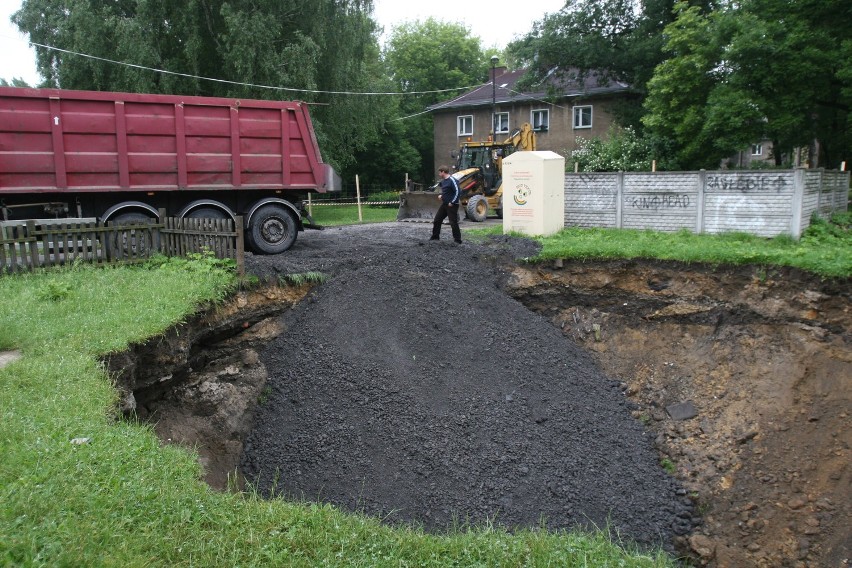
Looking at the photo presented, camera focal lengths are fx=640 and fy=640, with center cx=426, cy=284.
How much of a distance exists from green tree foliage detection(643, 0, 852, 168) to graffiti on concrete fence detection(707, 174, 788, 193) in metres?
4.78

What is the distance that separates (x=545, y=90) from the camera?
2880cm

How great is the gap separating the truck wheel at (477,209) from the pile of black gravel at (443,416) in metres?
8.35

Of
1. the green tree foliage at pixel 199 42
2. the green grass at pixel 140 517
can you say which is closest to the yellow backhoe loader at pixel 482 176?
the green tree foliage at pixel 199 42

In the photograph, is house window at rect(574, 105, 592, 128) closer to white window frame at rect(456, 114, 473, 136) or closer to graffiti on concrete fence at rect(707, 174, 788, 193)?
white window frame at rect(456, 114, 473, 136)

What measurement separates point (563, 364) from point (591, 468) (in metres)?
2.37

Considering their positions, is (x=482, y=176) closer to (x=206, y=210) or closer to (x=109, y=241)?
(x=206, y=210)

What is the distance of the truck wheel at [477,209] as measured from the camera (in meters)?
19.5

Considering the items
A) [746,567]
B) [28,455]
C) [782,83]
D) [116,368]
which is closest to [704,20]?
[782,83]

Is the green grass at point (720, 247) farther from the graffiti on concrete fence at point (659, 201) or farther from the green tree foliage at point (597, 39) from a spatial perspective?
the green tree foliage at point (597, 39)

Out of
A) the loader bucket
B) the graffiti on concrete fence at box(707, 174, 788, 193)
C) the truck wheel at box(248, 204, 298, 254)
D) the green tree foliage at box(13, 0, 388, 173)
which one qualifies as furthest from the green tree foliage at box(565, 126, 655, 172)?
the truck wheel at box(248, 204, 298, 254)

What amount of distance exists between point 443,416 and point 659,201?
8134mm

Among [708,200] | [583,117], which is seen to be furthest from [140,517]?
[583,117]

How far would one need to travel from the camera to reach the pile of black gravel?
727 centimetres

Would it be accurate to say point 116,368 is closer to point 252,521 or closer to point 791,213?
point 252,521
